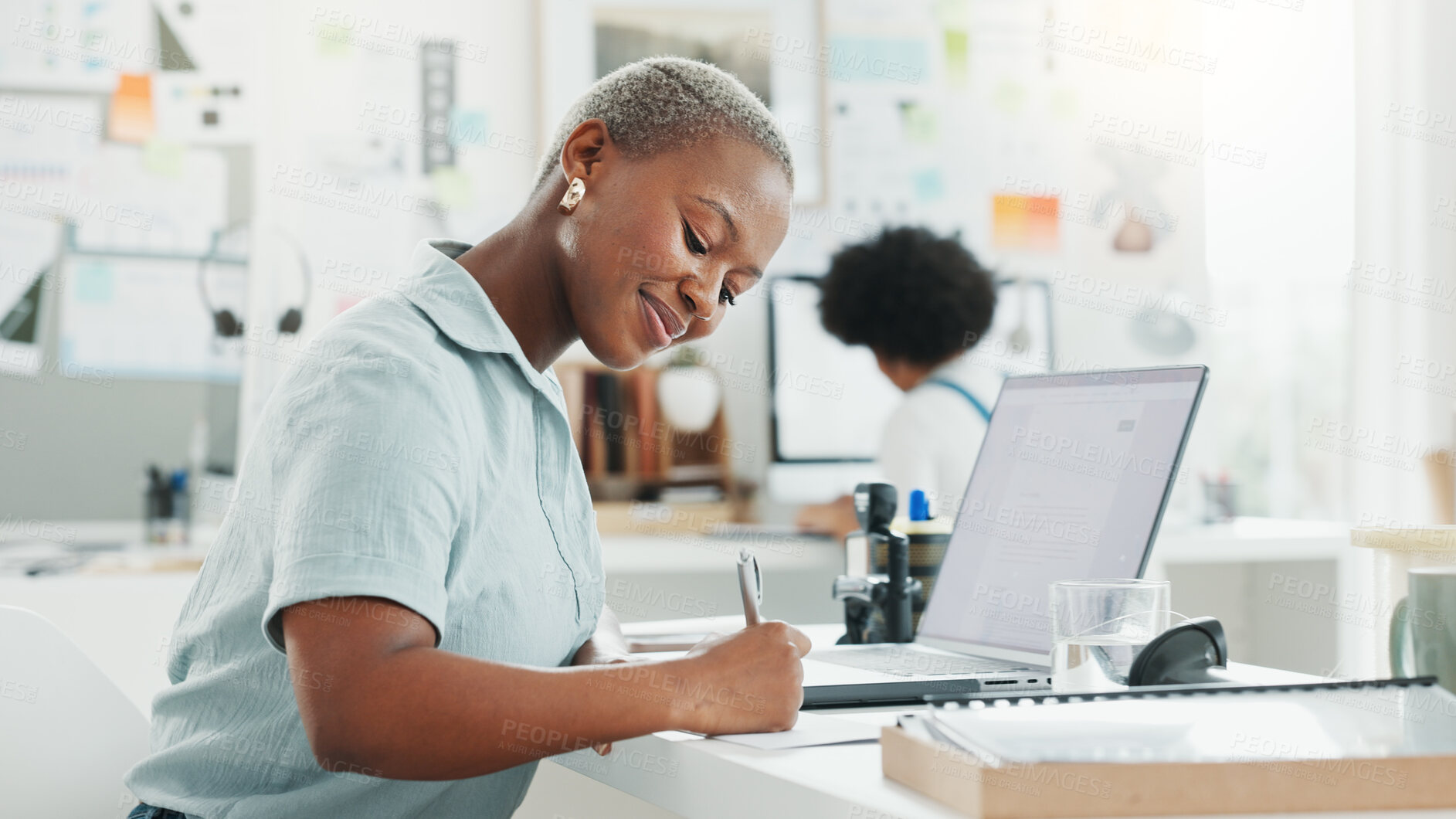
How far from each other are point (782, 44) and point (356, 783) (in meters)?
2.70

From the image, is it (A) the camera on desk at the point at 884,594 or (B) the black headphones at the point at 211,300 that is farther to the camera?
(B) the black headphones at the point at 211,300

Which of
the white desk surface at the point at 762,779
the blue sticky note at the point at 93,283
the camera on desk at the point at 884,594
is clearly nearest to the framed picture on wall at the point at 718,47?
the blue sticky note at the point at 93,283

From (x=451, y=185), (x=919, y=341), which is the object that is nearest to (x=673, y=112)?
(x=919, y=341)

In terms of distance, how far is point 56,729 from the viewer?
3.85ft

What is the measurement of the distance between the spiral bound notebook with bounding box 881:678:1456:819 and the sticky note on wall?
284 centimetres

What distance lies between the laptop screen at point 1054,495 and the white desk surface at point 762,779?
9.0 inches

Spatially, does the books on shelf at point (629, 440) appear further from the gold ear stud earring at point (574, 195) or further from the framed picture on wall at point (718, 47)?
the gold ear stud earring at point (574, 195)

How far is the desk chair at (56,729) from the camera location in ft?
3.79

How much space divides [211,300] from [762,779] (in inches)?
103

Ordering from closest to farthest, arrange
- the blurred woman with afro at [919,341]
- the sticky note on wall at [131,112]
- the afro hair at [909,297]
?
the blurred woman with afro at [919,341]
the afro hair at [909,297]
the sticky note on wall at [131,112]

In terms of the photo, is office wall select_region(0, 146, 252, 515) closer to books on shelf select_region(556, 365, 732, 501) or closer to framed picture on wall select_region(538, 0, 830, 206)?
books on shelf select_region(556, 365, 732, 501)

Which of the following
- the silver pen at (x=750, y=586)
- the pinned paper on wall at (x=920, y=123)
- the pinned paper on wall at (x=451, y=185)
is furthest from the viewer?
the pinned paper on wall at (x=920, y=123)

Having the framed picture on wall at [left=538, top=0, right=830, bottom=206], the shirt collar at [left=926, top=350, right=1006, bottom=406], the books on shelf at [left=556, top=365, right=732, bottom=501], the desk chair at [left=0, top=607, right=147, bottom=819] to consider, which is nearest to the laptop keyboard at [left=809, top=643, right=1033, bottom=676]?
the desk chair at [left=0, top=607, right=147, bottom=819]

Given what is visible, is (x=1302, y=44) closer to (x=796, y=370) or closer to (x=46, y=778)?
(x=796, y=370)
